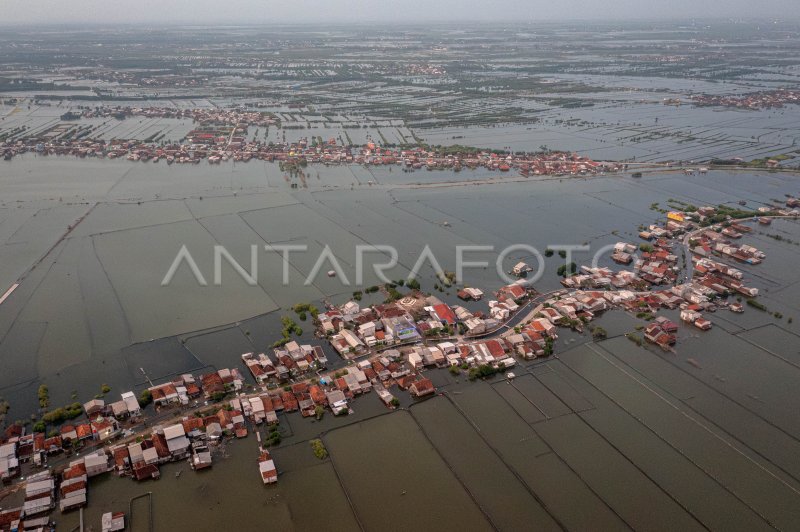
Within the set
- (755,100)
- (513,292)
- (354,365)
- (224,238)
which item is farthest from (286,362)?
(755,100)

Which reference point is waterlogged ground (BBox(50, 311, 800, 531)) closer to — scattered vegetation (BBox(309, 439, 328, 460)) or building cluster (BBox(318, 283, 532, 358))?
scattered vegetation (BBox(309, 439, 328, 460))

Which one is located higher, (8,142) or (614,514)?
(8,142)

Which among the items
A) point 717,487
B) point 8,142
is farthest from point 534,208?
point 8,142

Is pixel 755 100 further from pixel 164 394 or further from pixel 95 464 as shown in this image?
pixel 95 464

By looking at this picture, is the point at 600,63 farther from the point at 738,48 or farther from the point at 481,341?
the point at 481,341

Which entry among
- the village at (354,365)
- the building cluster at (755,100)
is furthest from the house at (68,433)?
the building cluster at (755,100)

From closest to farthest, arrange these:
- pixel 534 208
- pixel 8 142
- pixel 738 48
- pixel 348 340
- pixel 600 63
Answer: pixel 348 340, pixel 534 208, pixel 8 142, pixel 600 63, pixel 738 48

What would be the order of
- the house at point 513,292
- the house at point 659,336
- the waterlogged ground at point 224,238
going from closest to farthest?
the waterlogged ground at point 224,238, the house at point 659,336, the house at point 513,292

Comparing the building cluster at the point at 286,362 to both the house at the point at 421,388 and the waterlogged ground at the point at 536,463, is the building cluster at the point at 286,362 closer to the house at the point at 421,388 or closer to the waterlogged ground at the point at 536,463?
the waterlogged ground at the point at 536,463
